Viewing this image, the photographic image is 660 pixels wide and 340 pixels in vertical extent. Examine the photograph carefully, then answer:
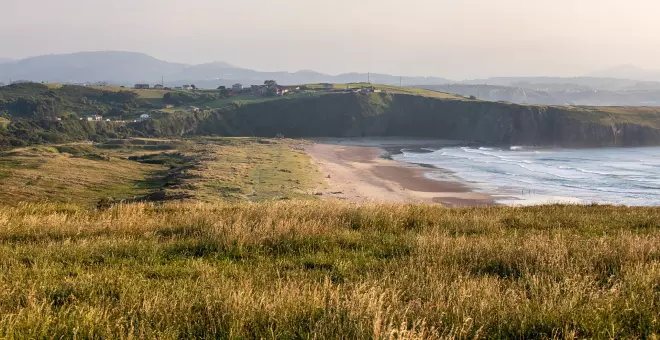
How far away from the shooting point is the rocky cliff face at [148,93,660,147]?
102 m

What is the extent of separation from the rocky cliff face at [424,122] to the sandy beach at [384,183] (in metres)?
44.0

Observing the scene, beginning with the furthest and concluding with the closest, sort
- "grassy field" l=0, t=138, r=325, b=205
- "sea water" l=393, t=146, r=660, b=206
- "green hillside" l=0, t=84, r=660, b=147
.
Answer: "green hillside" l=0, t=84, r=660, b=147, "sea water" l=393, t=146, r=660, b=206, "grassy field" l=0, t=138, r=325, b=205

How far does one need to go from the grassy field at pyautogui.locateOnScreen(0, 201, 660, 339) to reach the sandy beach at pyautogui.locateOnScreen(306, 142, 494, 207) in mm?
23035

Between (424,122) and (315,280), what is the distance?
126 m

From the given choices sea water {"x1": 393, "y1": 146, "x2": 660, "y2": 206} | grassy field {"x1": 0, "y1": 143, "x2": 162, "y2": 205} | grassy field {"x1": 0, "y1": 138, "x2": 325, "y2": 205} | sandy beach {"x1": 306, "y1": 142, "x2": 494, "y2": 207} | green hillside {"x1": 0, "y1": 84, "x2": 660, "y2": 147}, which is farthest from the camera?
green hillside {"x1": 0, "y1": 84, "x2": 660, "y2": 147}

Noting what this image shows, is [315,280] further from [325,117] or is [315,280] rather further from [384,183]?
→ [325,117]

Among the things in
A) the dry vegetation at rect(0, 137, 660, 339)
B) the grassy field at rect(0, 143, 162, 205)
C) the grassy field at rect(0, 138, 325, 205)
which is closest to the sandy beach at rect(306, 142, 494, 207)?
the grassy field at rect(0, 138, 325, 205)

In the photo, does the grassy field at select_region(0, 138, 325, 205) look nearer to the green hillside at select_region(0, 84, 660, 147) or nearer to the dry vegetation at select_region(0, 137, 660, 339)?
the dry vegetation at select_region(0, 137, 660, 339)

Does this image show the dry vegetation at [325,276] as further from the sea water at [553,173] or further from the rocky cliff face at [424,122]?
the rocky cliff face at [424,122]

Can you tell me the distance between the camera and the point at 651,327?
13.5 feet

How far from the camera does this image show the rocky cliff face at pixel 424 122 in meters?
102

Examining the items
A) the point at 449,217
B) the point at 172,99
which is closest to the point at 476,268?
the point at 449,217

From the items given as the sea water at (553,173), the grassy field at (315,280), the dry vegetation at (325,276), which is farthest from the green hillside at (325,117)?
the grassy field at (315,280)

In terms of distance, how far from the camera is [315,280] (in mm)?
5301
